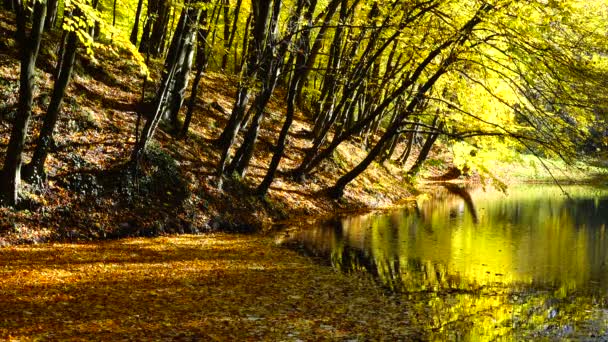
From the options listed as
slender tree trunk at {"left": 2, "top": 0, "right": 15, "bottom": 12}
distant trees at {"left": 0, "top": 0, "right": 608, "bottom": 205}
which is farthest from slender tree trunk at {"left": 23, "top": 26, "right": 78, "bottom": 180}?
slender tree trunk at {"left": 2, "top": 0, "right": 15, "bottom": 12}

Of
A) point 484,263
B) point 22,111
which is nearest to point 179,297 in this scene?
point 22,111

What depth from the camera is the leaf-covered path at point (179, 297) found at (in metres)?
7.09

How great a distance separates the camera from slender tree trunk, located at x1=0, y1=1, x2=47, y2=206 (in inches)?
427

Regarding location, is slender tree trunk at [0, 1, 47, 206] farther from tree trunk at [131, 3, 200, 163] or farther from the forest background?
tree trunk at [131, 3, 200, 163]

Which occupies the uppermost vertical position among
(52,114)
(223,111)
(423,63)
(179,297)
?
(423,63)

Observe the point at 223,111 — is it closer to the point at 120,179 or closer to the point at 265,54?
the point at 265,54

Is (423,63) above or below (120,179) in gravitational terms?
above

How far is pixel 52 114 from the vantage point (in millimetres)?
12070

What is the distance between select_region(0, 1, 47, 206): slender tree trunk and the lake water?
6.51 meters

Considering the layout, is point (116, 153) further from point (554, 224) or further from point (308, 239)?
point (554, 224)

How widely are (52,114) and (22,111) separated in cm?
89

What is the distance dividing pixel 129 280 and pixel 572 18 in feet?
35.8

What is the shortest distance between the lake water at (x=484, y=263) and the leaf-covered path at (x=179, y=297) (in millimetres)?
856

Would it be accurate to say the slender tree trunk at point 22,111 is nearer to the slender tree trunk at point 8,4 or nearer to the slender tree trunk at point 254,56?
the slender tree trunk at point 254,56
